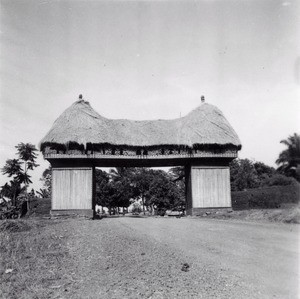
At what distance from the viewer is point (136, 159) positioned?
18.8 meters

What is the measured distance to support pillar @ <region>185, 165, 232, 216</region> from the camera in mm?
18391

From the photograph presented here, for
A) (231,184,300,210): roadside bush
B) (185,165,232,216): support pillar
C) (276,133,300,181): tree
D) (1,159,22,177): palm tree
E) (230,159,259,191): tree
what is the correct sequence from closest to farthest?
(185,165,232,216): support pillar, (231,184,300,210): roadside bush, (1,159,22,177): palm tree, (276,133,300,181): tree, (230,159,259,191): tree

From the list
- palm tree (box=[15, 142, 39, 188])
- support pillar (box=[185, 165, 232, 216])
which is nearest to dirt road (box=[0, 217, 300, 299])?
support pillar (box=[185, 165, 232, 216])

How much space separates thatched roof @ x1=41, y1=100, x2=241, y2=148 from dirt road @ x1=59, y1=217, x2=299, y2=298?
34.4ft

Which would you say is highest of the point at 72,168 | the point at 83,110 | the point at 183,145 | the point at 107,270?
the point at 83,110

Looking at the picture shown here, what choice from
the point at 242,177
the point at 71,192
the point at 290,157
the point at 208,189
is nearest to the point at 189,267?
the point at 71,192

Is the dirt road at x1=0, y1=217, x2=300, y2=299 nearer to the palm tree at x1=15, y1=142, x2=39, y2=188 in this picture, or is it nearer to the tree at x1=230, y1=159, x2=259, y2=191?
the palm tree at x1=15, y1=142, x2=39, y2=188

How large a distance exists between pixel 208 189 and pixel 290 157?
21.5m

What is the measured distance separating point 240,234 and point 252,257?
2689 millimetres

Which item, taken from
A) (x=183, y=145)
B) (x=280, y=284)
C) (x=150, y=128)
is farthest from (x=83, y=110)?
(x=280, y=284)

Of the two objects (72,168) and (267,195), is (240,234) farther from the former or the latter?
(267,195)

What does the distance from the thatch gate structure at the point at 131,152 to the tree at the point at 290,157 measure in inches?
731

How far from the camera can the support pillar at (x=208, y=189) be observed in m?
18.4

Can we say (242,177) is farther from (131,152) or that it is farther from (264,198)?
(131,152)
